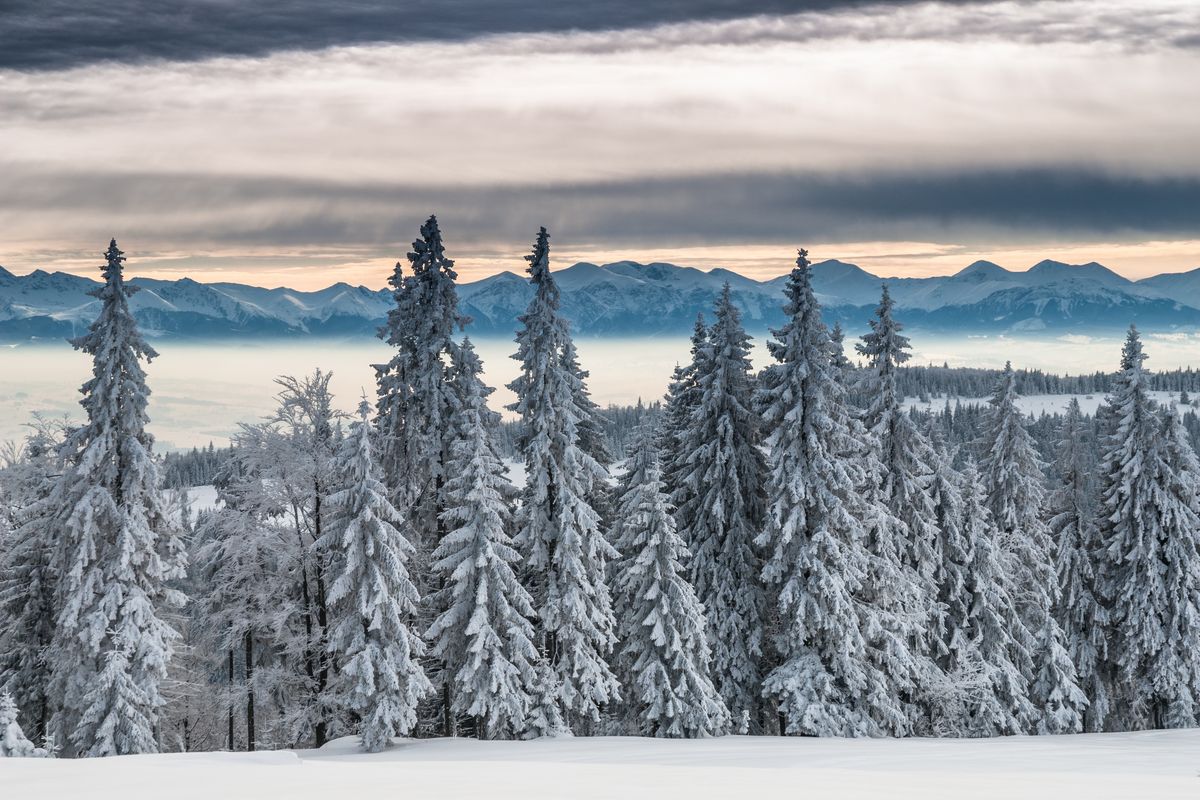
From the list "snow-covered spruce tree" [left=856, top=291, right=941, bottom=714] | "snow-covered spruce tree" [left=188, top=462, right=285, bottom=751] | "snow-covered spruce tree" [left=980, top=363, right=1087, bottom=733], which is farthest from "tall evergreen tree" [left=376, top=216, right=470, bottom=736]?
"snow-covered spruce tree" [left=980, top=363, right=1087, bottom=733]

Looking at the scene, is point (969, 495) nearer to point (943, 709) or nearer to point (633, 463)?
point (943, 709)

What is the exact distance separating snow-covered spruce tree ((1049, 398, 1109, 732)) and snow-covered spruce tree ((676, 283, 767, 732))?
56.0ft

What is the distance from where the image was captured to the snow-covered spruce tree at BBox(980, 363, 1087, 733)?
4503cm

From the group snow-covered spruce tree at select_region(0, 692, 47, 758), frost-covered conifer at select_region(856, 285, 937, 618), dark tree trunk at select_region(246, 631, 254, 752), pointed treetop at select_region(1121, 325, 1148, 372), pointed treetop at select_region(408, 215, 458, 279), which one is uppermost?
pointed treetop at select_region(408, 215, 458, 279)

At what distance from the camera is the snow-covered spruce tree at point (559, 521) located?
36469mm

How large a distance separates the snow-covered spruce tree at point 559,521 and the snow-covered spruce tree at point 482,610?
4.61 ft

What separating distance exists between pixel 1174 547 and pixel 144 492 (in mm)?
42332

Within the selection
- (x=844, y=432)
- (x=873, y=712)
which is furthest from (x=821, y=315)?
(x=873, y=712)

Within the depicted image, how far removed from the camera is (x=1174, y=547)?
45.9 meters

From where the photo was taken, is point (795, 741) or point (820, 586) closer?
point (795, 741)

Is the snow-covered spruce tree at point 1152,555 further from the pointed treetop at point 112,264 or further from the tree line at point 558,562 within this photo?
the pointed treetop at point 112,264

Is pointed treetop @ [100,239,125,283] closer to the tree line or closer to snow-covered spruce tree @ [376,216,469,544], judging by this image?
the tree line

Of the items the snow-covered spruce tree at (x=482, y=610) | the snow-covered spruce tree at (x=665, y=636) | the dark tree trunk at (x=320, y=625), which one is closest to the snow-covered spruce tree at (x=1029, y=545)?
the snow-covered spruce tree at (x=665, y=636)

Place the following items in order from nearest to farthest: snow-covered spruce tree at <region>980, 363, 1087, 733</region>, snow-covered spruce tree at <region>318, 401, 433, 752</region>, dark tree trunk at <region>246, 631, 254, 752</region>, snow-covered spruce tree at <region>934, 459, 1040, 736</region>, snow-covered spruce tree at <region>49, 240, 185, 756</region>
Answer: snow-covered spruce tree at <region>318, 401, 433, 752</region>, snow-covered spruce tree at <region>49, 240, 185, 756</region>, dark tree trunk at <region>246, 631, 254, 752</region>, snow-covered spruce tree at <region>934, 459, 1040, 736</region>, snow-covered spruce tree at <region>980, 363, 1087, 733</region>
